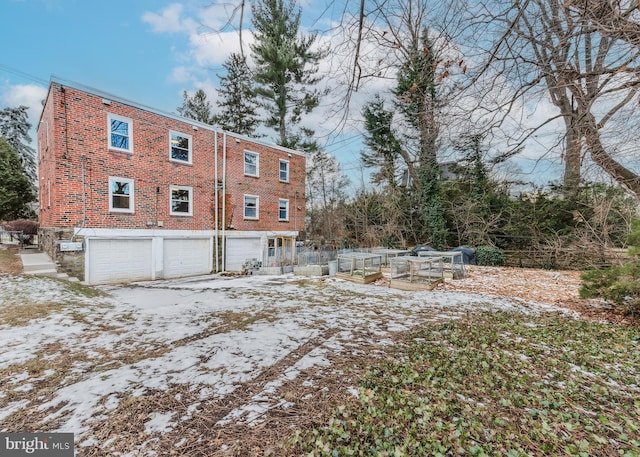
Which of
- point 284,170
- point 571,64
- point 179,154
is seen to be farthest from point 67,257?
point 571,64

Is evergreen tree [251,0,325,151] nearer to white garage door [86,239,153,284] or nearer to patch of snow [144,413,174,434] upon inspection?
white garage door [86,239,153,284]

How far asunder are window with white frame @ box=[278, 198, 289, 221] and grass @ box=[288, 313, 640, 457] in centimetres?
1292

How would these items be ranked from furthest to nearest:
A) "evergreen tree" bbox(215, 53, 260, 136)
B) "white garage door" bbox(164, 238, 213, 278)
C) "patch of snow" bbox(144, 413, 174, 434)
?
"evergreen tree" bbox(215, 53, 260, 136), "white garage door" bbox(164, 238, 213, 278), "patch of snow" bbox(144, 413, 174, 434)

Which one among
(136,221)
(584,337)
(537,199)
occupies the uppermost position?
(537,199)

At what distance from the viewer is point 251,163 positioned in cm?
1473

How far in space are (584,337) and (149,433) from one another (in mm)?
5903

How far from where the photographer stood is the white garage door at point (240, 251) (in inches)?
540

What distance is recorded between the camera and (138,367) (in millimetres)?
3164

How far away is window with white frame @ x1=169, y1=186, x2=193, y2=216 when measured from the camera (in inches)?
466

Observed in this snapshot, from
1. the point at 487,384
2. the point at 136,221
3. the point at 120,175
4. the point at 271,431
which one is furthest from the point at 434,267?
the point at 120,175

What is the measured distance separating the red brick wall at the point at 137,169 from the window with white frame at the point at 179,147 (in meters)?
0.19

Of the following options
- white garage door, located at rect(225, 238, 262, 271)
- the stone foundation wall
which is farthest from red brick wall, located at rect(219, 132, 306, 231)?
the stone foundation wall

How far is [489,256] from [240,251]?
41.4 ft

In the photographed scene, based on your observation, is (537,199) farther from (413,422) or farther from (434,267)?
(413,422)
